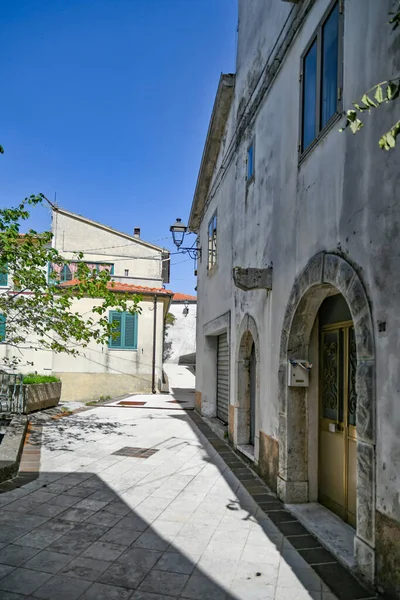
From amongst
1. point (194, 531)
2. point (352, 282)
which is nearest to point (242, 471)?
point (194, 531)

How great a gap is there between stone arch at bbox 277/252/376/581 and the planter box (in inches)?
320

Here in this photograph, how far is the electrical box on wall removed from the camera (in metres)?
5.34

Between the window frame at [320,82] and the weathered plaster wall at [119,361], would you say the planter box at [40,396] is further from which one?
the window frame at [320,82]

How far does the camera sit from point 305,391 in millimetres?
5461

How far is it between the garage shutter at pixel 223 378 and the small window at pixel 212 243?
2.02 meters

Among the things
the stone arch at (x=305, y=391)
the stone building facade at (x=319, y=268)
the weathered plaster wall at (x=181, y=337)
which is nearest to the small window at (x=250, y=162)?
the stone building facade at (x=319, y=268)

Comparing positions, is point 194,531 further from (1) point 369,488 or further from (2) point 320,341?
(2) point 320,341

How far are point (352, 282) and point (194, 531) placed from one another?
9.39ft

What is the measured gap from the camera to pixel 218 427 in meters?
10.6

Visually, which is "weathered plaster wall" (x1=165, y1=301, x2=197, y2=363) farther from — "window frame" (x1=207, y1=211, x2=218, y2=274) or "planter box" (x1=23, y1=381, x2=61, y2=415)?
"window frame" (x1=207, y1=211, x2=218, y2=274)

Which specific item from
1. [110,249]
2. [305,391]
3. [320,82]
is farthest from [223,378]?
[110,249]

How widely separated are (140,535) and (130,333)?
51.9 feet

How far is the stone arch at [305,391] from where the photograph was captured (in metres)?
3.46

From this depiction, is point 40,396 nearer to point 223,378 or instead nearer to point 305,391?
point 223,378
